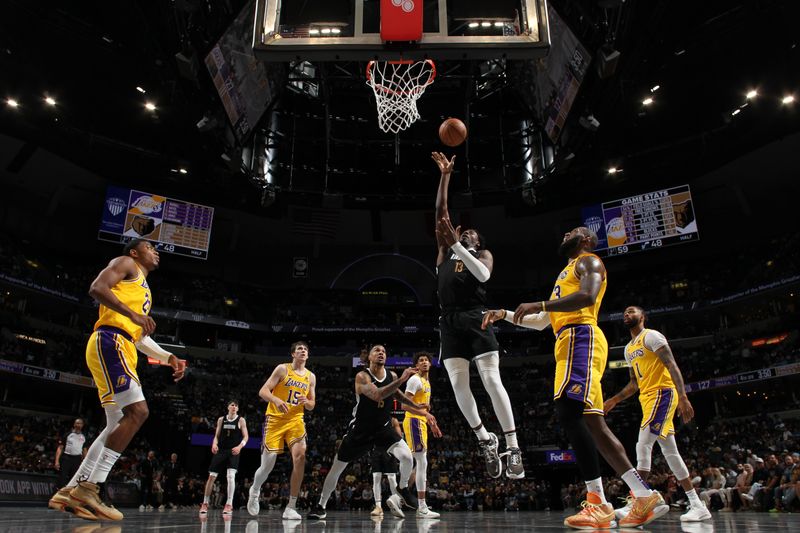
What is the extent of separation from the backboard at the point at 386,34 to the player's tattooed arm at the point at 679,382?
3661 millimetres

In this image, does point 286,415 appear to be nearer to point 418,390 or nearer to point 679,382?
point 418,390

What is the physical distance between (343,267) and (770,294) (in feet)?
72.5

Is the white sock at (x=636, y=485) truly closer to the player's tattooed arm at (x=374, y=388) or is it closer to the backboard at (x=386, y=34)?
the player's tattooed arm at (x=374, y=388)

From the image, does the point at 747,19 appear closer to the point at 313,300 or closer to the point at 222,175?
the point at 222,175

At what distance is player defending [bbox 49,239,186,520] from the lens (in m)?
4.79

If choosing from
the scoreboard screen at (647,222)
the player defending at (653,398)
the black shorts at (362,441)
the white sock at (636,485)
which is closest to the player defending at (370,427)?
the black shorts at (362,441)

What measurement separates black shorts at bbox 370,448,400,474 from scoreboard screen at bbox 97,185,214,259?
782 inches

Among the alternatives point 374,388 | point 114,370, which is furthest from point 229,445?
point 114,370

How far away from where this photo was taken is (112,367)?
5094mm

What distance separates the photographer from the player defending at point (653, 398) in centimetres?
672

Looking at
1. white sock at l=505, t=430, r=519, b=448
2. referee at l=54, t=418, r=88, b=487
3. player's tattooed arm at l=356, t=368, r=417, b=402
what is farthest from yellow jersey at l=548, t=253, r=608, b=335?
referee at l=54, t=418, r=88, b=487

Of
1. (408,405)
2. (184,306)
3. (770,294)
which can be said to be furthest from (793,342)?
(184,306)

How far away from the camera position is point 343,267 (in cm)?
3634

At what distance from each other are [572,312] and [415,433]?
5318 millimetres
